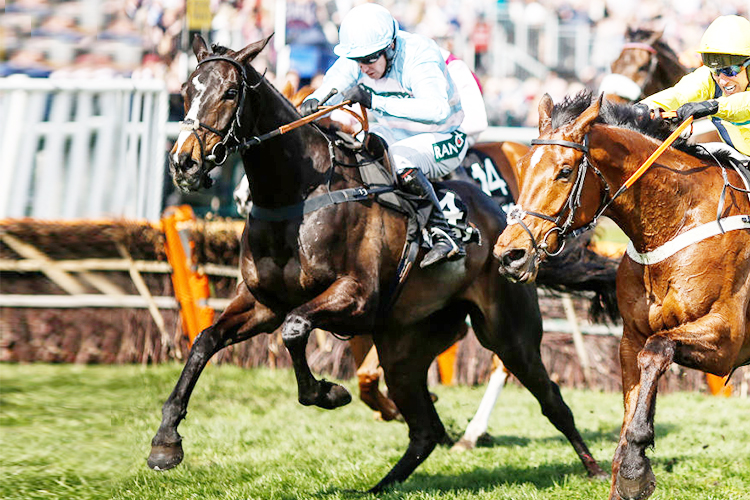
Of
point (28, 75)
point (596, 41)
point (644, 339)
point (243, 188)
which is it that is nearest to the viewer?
point (644, 339)

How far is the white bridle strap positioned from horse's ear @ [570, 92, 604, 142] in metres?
0.64

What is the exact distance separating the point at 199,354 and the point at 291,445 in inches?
79.4

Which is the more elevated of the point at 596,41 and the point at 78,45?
the point at 596,41

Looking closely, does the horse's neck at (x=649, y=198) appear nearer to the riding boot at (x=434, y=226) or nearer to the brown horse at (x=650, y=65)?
the riding boot at (x=434, y=226)

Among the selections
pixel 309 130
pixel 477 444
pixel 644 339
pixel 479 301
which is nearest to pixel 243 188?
pixel 309 130

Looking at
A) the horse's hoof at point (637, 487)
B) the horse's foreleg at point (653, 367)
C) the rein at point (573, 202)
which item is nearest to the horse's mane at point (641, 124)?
the rein at point (573, 202)

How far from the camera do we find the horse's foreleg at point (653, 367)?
3857 mm

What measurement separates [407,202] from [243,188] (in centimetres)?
154

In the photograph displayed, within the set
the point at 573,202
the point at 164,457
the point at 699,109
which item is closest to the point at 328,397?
the point at 164,457

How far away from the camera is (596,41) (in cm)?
1329

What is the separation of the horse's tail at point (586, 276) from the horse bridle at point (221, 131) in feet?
8.50

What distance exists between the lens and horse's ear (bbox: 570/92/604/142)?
420cm

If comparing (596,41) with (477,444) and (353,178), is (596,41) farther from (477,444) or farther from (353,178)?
(353,178)

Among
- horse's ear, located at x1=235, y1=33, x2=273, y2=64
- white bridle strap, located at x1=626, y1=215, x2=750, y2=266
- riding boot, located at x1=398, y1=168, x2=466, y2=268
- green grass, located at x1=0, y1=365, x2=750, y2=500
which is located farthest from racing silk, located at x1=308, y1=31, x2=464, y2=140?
green grass, located at x1=0, y1=365, x2=750, y2=500
